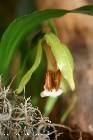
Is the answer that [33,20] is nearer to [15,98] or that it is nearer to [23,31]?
[23,31]

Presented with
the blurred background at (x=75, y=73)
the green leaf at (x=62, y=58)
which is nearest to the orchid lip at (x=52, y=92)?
the green leaf at (x=62, y=58)

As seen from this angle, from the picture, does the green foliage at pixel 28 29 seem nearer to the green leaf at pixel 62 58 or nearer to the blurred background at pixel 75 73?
the green leaf at pixel 62 58

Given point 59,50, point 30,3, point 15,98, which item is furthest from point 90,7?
point 30,3

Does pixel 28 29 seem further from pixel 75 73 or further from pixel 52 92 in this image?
pixel 75 73

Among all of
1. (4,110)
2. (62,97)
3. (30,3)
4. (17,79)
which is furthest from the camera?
(30,3)

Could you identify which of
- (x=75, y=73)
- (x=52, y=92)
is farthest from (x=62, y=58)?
(x=75, y=73)

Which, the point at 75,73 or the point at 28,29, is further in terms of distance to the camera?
the point at 75,73
